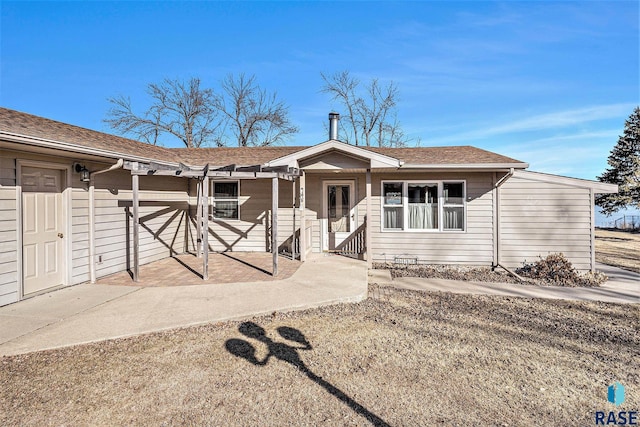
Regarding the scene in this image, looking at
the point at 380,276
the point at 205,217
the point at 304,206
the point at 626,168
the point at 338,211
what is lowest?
the point at 380,276

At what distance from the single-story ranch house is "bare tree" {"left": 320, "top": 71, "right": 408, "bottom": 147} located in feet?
52.2

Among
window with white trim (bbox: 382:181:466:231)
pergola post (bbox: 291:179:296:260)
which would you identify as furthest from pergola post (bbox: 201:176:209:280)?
window with white trim (bbox: 382:181:466:231)

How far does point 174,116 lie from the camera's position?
83.0 feet

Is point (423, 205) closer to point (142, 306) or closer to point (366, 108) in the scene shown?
point (142, 306)

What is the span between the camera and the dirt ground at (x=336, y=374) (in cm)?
265

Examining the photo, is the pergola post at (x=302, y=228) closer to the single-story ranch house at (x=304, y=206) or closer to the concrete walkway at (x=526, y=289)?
the single-story ranch house at (x=304, y=206)

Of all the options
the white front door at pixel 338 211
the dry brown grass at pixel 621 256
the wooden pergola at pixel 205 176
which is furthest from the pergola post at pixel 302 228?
the dry brown grass at pixel 621 256

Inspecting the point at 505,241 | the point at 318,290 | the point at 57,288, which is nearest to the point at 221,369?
the point at 318,290

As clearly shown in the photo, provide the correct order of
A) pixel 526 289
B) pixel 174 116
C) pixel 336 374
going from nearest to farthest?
pixel 336 374 < pixel 526 289 < pixel 174 116

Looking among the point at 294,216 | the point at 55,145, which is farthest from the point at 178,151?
the point at 55,145

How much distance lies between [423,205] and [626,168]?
22468mm

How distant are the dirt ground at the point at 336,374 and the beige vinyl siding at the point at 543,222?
13.5 ft

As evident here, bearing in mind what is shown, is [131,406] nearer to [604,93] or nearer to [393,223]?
[393,223]

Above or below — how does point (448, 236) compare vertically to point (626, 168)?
below
